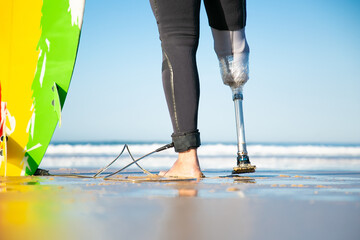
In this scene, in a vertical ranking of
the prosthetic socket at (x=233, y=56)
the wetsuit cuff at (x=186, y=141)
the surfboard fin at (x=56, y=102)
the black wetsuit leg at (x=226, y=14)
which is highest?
the black wetsuit leg at (x=226, y=14)

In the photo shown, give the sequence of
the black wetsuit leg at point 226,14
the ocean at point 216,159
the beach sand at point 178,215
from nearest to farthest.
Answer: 1. the beach sand at point 178,215
2. the black wetsuit leg at point 226,14
3. the ocean at point 216,159

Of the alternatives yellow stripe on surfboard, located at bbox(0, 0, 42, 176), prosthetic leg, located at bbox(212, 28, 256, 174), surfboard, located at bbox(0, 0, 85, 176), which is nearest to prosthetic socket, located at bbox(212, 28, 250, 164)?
prosthetic leg, located at bbox(212, 28, 256, 174)

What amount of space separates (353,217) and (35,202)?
1.78ft

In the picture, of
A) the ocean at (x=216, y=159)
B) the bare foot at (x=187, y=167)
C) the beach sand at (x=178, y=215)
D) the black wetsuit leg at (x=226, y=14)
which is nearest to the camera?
the beach sand at (x=178, y=215)

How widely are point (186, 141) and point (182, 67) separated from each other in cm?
25

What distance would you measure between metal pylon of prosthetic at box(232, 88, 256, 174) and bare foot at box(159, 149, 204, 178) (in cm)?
29

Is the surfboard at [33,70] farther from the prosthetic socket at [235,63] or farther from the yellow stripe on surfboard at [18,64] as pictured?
the prosthetic socket at [235,63]

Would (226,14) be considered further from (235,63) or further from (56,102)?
(56,102)

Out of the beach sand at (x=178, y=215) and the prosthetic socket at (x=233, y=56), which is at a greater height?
the prosthetic socket at (x=233, y=56)

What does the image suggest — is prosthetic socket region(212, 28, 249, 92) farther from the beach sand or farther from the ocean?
the ocean

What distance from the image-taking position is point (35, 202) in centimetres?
85

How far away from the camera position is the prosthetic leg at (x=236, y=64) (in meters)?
1.85

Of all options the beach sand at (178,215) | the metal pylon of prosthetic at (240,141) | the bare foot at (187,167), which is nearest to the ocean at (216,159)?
the metal pylon of prosthetic at (240,141)

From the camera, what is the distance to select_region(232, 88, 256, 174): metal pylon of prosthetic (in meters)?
1.81
